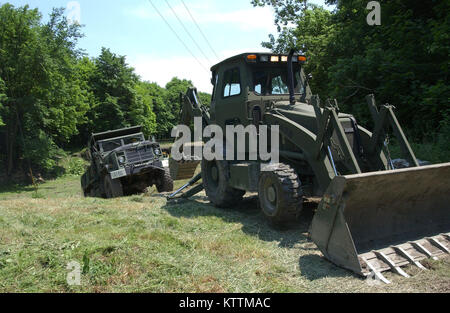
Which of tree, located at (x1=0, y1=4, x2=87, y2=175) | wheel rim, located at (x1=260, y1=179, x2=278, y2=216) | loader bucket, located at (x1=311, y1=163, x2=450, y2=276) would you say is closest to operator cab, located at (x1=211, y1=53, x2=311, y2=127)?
wheel rim, located at (x1=260, y1=179, x2=278, y2=216)

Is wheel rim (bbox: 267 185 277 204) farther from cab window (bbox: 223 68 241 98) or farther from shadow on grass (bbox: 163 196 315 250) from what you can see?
cab window (bbox: 223 68 241 98)

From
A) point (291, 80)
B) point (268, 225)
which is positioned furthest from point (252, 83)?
point (268, 225)

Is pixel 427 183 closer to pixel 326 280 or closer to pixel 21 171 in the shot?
pixel 326 280

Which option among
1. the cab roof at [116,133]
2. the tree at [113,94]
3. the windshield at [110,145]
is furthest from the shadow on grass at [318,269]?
the tree at [113,94]

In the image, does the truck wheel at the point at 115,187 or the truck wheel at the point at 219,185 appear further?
the truck wheel at the point at 115,187

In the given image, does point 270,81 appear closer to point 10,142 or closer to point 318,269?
point 318,269

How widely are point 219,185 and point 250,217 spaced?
1082 mm

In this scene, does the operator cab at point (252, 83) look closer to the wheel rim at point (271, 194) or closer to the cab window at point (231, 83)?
the cab window at point (231, 83)

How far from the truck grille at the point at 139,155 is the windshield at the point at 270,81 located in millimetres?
5844

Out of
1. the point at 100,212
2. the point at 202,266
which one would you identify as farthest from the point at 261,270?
the point at 100,212

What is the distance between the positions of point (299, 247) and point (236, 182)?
7.23ft

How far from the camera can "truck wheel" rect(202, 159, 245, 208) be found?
7.23 metres

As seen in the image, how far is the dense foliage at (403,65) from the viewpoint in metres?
8.91
